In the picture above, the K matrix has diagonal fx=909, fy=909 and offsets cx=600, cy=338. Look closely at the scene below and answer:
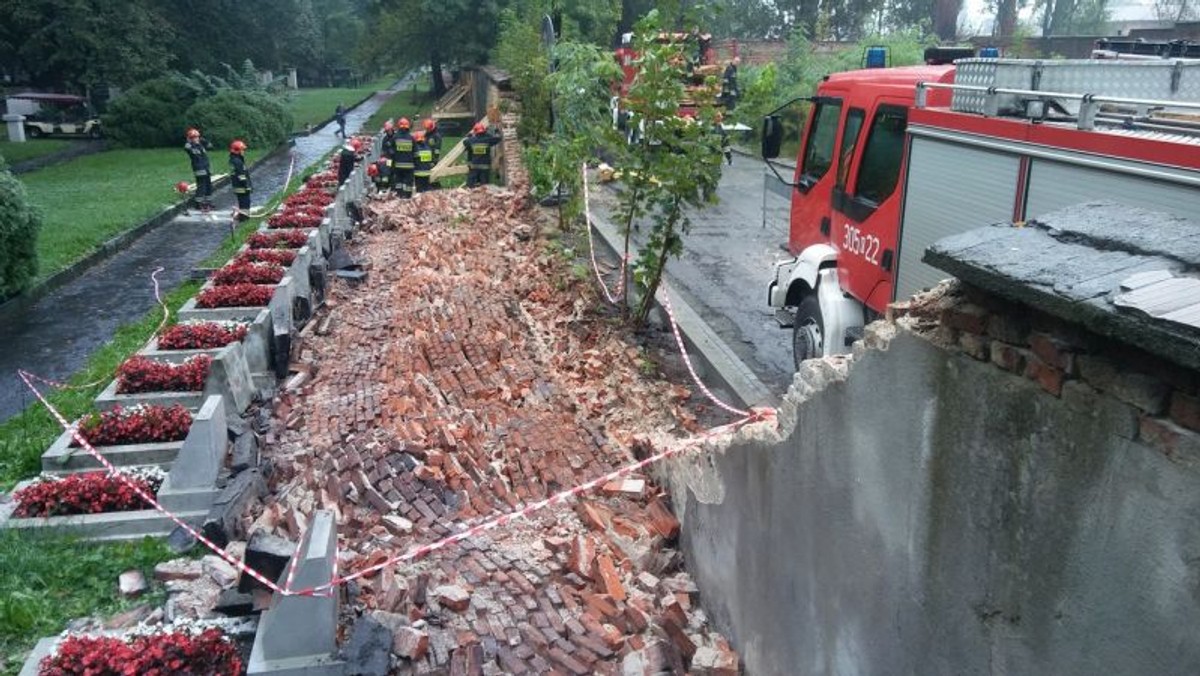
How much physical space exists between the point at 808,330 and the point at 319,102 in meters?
56.3

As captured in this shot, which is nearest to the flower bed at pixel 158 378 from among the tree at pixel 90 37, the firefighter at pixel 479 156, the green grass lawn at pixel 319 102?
the firefighter at pixel 479 156

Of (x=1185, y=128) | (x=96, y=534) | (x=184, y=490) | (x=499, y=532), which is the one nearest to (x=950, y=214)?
(x=1185, y=128)

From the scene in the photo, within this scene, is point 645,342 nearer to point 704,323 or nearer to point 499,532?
point 704,323

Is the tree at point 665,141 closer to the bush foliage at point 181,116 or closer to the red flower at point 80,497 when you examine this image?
the red flower at point 80,497

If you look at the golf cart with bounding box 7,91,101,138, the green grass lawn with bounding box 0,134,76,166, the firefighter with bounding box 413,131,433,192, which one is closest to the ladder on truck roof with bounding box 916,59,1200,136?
the firefighter with bounding box 413,131,433,192

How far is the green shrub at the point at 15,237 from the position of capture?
1259cm

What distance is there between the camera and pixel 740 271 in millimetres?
12969

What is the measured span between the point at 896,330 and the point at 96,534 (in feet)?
18.4

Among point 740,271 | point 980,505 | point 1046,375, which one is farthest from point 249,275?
point 1046,375

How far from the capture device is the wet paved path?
10977 millimetres

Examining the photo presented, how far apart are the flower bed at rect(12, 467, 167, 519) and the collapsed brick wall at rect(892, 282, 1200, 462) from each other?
18.9 feet

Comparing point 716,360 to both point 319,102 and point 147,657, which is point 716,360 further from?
point 319,102

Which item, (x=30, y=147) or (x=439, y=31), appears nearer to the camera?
(x=30, y=147)

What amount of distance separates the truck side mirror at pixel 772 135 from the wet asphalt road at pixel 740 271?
1.40 meters
